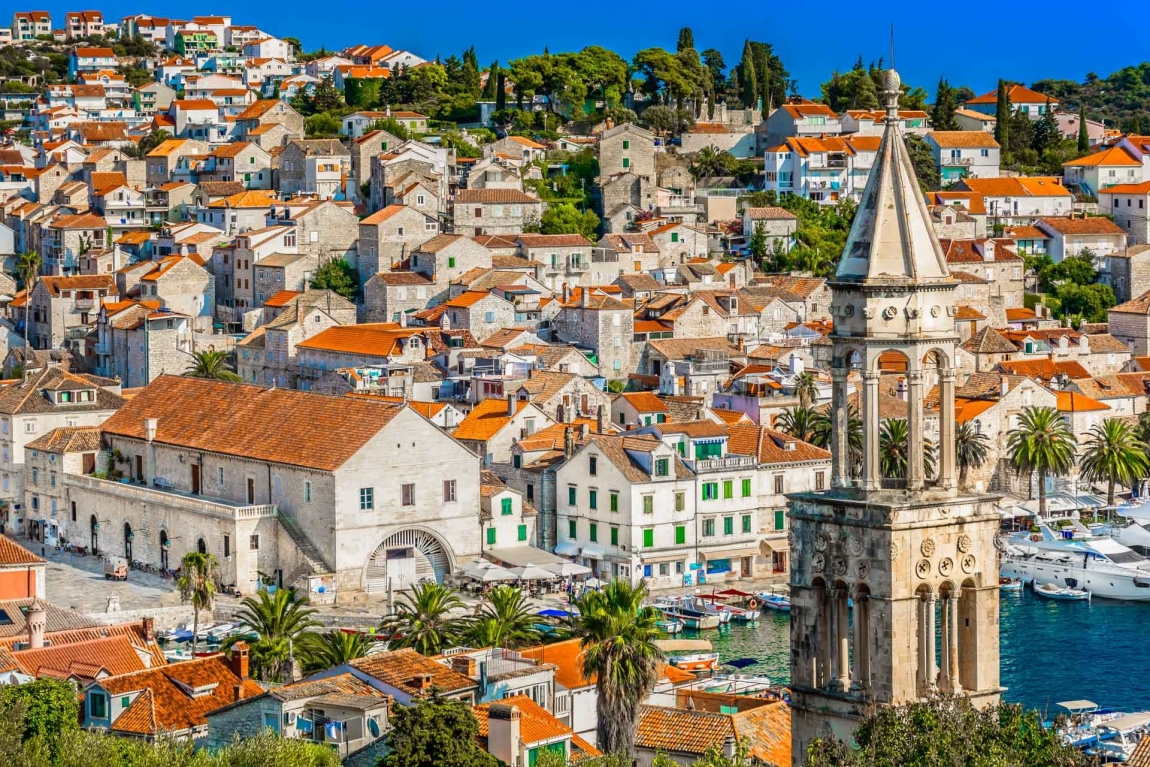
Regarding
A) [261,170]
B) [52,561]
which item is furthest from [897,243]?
[261,170]

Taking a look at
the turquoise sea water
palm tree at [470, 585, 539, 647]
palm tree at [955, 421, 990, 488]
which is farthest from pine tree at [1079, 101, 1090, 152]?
palm tree at [470, 585, 539, 647]

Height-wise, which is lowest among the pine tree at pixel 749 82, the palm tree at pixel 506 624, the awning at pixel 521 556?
the awning at pixel 521 556

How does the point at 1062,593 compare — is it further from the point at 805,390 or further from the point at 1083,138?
the point at 1083,138

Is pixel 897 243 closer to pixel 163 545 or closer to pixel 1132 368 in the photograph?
pixel 163 545

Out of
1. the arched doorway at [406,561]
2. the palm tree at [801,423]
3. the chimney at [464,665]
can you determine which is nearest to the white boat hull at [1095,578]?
the palm tree at [801,423]

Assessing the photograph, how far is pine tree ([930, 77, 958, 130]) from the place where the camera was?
6102 inches

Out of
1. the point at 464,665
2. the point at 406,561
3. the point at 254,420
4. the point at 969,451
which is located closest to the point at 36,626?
the point at 464,665

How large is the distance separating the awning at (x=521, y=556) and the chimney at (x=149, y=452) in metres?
12.8

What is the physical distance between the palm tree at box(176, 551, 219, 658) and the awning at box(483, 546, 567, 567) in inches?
351

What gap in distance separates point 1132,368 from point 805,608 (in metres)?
81.4

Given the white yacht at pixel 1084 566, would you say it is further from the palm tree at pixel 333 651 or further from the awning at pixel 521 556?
the palm tree at pixel 333 651

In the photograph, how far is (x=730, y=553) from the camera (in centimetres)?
8106

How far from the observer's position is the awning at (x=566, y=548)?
80312 millimetres

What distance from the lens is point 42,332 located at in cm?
11656
